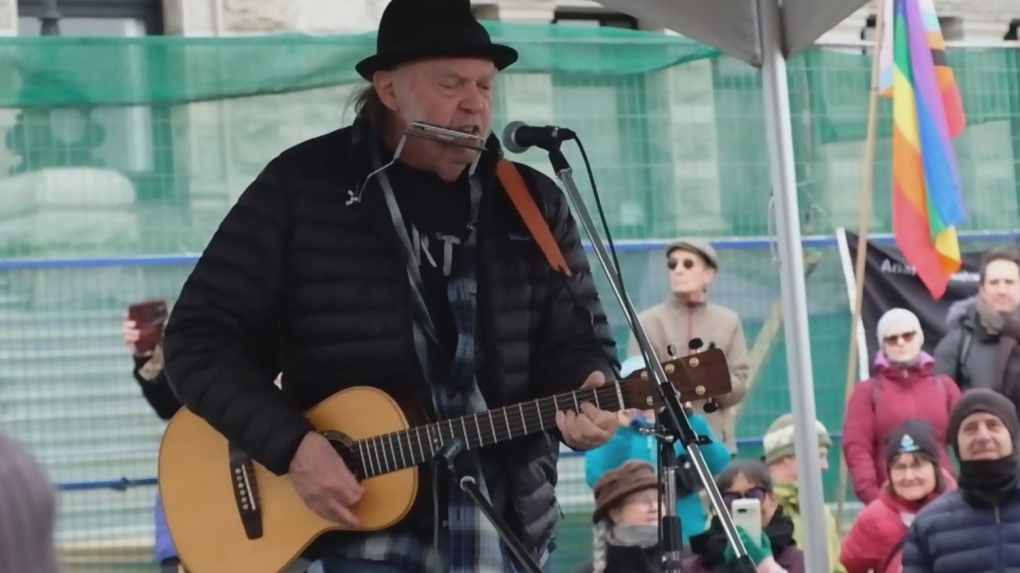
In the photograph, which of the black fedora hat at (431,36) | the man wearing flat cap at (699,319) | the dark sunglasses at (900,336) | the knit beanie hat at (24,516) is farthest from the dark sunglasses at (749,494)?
the knit beanie hat at (24,516)

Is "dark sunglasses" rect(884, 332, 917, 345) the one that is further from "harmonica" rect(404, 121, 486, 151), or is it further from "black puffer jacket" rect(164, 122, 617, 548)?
"harmonica" rect(404, 121, 486, 151)

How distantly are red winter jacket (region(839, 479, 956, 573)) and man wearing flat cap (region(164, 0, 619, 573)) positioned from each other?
117 inches

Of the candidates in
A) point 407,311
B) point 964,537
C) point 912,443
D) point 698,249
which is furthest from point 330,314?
point 698,249

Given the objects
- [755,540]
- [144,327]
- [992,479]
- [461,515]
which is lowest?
[755,540]

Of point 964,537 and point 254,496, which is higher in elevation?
point 254,496

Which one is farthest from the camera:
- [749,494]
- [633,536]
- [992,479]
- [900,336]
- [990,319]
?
[990,319]

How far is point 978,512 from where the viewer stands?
18.1 feet

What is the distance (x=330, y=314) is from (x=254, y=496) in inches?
16.5

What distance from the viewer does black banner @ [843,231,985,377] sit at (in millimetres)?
7883

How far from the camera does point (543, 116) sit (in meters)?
7.42

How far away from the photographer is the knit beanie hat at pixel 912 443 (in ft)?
20.5

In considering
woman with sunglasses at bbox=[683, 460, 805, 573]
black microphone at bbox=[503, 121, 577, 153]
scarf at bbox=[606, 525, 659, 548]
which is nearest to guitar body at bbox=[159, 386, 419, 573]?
black microphone at bbox=[503, 121, 577, 153]

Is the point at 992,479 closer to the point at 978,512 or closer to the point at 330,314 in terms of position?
the point at 978,512

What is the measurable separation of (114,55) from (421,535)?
4.10 meters
